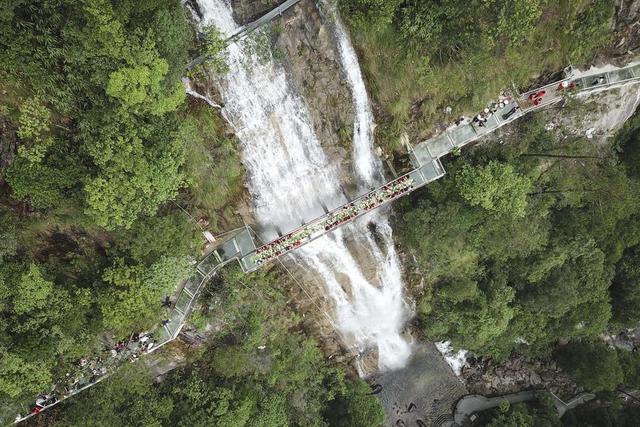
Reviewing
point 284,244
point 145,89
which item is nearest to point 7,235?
point 145,89

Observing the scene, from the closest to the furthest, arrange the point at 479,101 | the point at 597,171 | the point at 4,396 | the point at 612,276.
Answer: the point at 4,396 → the point at 479,101 → the point at 597,171 → the point at 612,276

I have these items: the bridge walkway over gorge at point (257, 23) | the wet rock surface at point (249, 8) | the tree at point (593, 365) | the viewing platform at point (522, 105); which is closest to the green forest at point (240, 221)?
the tree at point (593, 365)

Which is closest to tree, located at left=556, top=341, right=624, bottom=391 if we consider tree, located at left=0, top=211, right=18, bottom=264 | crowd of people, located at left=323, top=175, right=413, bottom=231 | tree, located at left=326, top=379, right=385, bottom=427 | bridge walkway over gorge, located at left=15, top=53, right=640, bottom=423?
tree, located at left=326, top=379, right=385, bottom=427

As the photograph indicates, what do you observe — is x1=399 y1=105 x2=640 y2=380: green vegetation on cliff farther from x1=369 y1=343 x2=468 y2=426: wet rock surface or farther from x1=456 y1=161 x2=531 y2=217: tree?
x1=369 y1=343 x2=468 y2=426: wet rock surface

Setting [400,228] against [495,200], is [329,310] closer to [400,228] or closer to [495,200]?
[400,228]

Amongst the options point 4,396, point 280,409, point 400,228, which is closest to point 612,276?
point 400,228

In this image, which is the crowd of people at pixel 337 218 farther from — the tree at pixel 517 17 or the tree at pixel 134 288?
the tree at pixel 517 17
